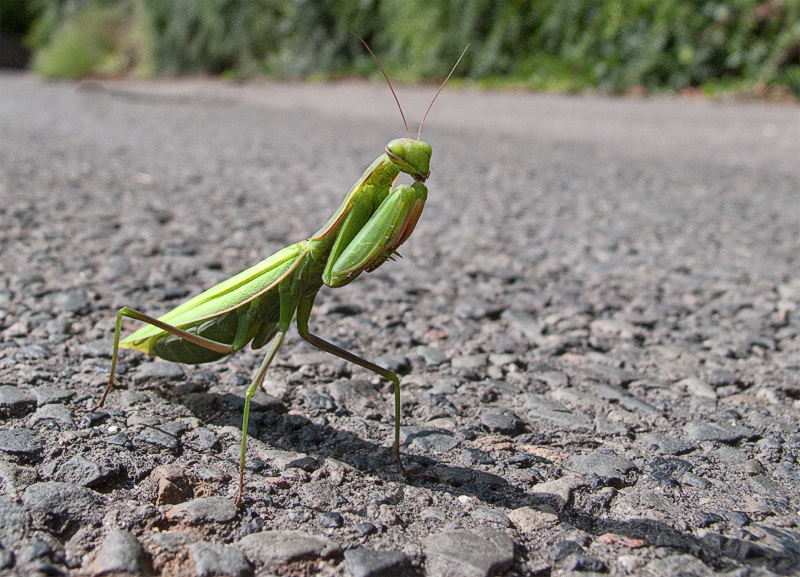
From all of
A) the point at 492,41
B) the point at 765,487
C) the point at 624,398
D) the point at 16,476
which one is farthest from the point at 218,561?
the point at 492,41

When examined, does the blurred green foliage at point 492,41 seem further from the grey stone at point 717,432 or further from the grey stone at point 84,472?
the grey stone at point 84,472

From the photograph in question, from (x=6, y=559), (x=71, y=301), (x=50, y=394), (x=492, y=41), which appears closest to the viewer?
(x=6, y=559)

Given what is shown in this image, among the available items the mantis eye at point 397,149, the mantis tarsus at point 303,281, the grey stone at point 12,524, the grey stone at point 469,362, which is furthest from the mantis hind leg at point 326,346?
the grey stone at point 12,524

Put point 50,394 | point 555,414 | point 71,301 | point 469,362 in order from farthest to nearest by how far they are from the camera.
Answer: point 71,301 → point 469,362 → point 555,414 → point 50,394

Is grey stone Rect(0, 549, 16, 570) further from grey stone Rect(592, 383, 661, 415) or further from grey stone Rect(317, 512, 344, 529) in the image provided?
grey stone Rect(592, 383, 661, 415)

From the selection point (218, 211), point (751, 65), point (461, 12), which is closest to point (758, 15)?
point (751, 65)

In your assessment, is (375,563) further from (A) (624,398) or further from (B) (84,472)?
(A) (624,398)
